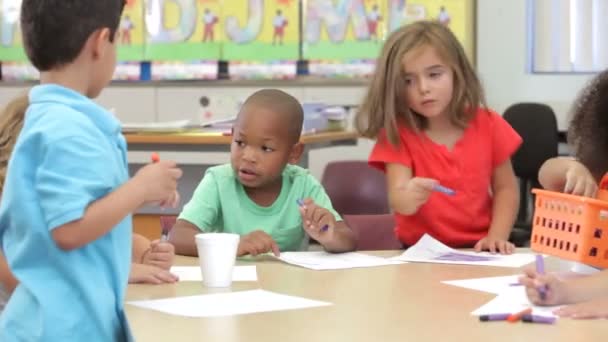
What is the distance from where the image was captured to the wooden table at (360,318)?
1438 mm

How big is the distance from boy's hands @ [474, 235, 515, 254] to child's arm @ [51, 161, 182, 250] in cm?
106

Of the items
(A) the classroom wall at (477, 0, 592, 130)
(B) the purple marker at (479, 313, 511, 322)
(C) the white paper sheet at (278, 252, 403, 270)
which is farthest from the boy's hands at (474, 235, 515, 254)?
(A) the classroom wall at (477, 0, 592, 130)

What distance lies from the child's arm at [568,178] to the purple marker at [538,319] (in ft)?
1.58

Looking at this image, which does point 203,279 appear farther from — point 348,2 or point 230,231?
point 348,2

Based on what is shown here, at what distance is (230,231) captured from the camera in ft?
8.04

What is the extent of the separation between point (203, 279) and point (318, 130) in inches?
102

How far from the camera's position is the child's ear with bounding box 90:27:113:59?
1563mm

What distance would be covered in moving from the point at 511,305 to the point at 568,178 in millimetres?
431

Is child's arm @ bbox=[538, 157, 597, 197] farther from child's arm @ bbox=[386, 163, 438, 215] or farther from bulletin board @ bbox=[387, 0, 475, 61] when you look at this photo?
bulletin board @ bbox=[387, 0, 475, 61]

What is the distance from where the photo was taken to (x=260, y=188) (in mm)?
2490

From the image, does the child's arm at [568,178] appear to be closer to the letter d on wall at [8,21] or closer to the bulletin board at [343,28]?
the bulletin board at [343,28]

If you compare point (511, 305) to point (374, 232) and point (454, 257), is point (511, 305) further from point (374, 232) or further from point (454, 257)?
point (374, 232)

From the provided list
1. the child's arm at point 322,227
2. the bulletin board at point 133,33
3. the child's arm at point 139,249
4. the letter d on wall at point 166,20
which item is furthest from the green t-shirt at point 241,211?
the bulletin board at point 133,33

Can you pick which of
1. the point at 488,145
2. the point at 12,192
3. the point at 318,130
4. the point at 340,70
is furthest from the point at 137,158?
the point at 12,192
